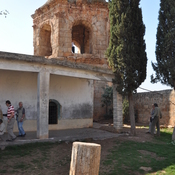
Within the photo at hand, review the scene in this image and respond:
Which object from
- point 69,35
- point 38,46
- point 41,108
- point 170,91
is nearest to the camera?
point 41,108

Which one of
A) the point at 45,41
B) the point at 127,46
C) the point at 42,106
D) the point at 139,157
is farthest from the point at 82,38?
the point at 139,157

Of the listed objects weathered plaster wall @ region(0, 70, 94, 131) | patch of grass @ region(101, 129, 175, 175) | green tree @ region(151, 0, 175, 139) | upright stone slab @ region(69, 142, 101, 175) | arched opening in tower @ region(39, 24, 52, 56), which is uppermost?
arched opening in tower @ region(39, 24, 52, 56)

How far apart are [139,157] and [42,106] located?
13.2 feet

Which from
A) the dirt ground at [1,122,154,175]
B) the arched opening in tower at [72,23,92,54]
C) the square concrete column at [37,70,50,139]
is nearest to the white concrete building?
the square concrete column at [37,70,50,139]

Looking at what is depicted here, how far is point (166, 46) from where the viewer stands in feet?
33.8

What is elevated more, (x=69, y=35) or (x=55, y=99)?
(x=69, y=35)

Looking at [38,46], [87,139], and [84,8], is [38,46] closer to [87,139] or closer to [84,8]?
[84,8]

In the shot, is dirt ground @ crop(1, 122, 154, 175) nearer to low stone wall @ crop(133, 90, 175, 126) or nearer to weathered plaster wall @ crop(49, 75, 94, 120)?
weathered plaster wall @ crop(49, 75, 94, 120)

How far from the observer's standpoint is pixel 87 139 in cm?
950

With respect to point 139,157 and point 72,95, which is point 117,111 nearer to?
point 72,95

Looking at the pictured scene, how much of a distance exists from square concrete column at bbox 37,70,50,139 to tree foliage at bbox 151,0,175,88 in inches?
205

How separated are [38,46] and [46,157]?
42.9ft

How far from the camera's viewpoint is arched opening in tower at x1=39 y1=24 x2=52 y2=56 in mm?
18725

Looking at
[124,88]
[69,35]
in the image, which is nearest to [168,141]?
[124,88]
